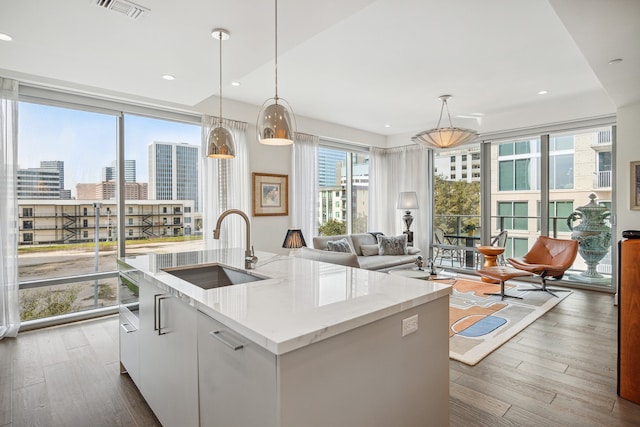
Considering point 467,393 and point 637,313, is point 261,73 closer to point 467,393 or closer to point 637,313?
point 467,393

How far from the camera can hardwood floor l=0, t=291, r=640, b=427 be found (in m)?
2.14

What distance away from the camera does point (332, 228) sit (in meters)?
6.87

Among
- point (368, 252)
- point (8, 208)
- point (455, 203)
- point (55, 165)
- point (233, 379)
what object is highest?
point (55, 165)

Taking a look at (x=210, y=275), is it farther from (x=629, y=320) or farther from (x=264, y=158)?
(x=264, y=158)

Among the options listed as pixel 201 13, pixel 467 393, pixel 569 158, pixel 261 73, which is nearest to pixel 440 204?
pixel 569 158

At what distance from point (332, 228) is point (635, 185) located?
14.9 feet

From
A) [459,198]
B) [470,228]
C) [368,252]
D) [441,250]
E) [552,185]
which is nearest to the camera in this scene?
[552,185]

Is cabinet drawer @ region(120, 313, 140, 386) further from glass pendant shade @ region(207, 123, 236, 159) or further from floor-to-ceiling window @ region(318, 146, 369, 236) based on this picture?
floor-to-ceiling window @ region(318, 146, 369, 236)

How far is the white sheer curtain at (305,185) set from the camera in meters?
5.85

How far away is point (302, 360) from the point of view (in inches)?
44.5

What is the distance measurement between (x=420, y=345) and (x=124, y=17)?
109 inches

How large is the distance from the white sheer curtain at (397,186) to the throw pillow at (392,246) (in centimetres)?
101

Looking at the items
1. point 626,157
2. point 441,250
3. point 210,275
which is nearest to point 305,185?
point 441,250

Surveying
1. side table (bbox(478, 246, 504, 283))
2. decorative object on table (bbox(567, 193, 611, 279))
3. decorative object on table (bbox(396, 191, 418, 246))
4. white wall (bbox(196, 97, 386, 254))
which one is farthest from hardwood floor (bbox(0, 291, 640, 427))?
decorative object on table (bbox(396, 191, 418, 246))
